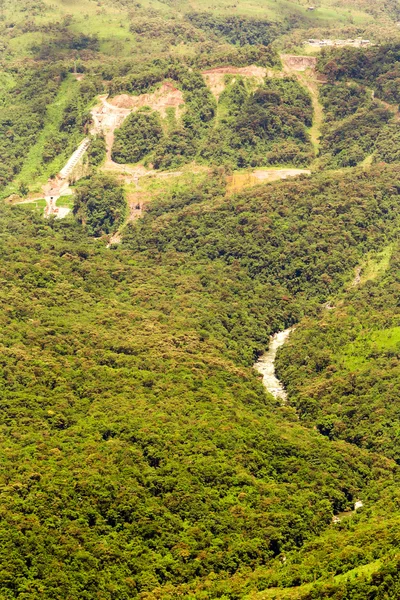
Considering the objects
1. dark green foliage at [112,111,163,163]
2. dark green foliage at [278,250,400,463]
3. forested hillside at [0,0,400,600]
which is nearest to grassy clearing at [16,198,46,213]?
forested hillside at [0,0,400,600]

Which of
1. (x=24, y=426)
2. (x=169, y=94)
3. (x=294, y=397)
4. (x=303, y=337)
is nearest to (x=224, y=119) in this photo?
(x=169, y=94)

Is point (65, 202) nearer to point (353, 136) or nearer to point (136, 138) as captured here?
point (136, 138)

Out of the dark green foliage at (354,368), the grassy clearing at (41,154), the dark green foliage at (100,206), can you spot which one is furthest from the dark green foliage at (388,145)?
the grassy clearing at (41,154)

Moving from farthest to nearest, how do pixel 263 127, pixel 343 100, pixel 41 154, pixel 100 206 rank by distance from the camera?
pixel 343 100, pixel 263 127, pixel 41 154, pixel 100 206

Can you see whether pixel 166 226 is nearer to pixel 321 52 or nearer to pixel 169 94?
pixel 169 94

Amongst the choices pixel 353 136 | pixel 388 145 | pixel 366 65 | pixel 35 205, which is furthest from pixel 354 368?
pixel 366 65

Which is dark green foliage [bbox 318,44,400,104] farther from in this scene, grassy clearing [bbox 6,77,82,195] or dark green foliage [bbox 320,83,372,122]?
grassy clearing [bbox 6,77,82,195]
